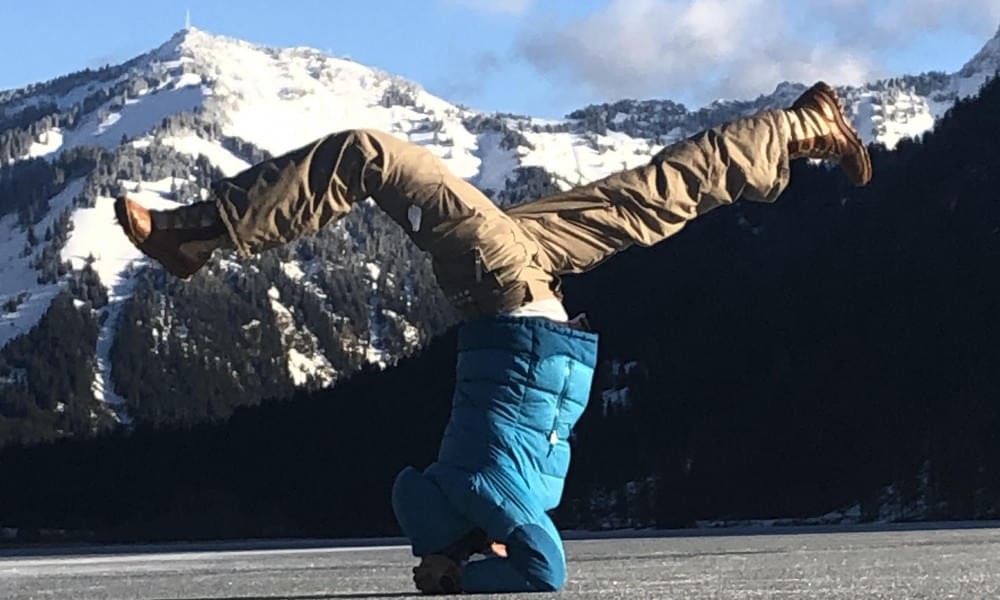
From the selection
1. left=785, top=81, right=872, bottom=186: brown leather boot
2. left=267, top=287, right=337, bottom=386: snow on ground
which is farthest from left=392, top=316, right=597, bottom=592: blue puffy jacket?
left=267, top=287, right=337, bottom=386: snow on ground

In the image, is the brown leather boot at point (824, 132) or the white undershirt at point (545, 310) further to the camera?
the brown leather boot at point (824, 132)

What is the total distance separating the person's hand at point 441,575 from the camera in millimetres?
6121

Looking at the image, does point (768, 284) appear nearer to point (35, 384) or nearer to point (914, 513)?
point (914, 513)

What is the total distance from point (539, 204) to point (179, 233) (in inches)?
55.5

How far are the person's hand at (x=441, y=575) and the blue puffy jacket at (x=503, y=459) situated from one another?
3cm

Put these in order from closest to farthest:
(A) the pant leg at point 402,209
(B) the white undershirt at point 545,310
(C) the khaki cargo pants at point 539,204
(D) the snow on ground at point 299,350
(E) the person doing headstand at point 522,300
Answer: (A) the pant leg at point 402,209 → (C) the khaki cargo pants at point 539,204 → (E) the person doing headstand at point 522,300 → (B) the white undershirt at point 545,310 → (D) the snow on ground at point 299,350

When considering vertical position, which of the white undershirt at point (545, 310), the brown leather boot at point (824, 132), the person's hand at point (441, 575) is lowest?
the person's hand at point (441, 575)

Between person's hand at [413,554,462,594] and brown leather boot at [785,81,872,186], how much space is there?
6.43 ft

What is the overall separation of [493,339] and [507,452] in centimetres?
41

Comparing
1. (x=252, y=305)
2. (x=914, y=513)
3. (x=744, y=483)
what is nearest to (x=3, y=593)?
(x=914, y=513)

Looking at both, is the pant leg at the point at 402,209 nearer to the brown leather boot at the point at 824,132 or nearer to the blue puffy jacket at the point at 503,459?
the blue puffy jacket at the point at 503,459

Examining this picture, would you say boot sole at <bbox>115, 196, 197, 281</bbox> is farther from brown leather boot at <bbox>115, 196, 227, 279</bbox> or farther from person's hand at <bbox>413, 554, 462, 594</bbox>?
person's hand at <bbox>413, 554, 462, 594</bbox>

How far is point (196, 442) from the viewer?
118m

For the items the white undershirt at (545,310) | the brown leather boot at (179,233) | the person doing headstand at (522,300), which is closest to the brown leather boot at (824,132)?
the person doing headstand at (522,300)
